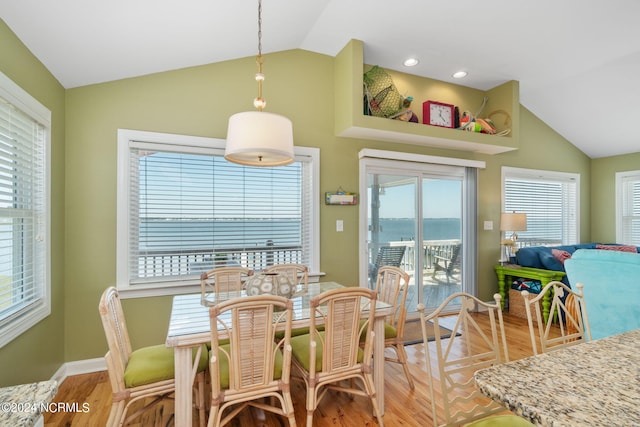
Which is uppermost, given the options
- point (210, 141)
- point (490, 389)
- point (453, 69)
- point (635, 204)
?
point (453, 69)

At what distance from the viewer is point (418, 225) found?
412cm

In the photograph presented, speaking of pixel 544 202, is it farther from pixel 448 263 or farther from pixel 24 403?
pixel 24 403

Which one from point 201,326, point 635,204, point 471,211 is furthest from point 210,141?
point 635,204

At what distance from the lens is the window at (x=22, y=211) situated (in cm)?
191

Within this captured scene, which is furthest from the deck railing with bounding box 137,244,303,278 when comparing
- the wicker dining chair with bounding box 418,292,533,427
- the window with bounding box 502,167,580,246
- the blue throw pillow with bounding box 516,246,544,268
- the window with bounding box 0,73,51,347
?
the window with bounding box 502,167,580,246

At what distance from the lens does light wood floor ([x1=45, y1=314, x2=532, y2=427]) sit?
207 centimetres

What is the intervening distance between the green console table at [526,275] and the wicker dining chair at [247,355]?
3581 mm

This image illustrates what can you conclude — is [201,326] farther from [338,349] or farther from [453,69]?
[453,69]

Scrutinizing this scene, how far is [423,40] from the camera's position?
3240mm

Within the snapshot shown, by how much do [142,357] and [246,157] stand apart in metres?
1.41

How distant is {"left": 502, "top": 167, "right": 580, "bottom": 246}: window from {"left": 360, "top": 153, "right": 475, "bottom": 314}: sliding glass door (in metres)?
0.96

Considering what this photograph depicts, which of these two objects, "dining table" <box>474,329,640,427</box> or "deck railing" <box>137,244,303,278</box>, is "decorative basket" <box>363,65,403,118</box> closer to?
"deck railing" <box>137,244,303,278</box>

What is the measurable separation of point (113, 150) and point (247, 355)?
2185 millimetres

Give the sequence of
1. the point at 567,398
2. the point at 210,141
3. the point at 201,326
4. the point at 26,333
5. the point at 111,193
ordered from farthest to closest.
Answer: the point at 210,141, the point at 111,193, the point at 26,333, the point at 201,326, the point at 567,398
